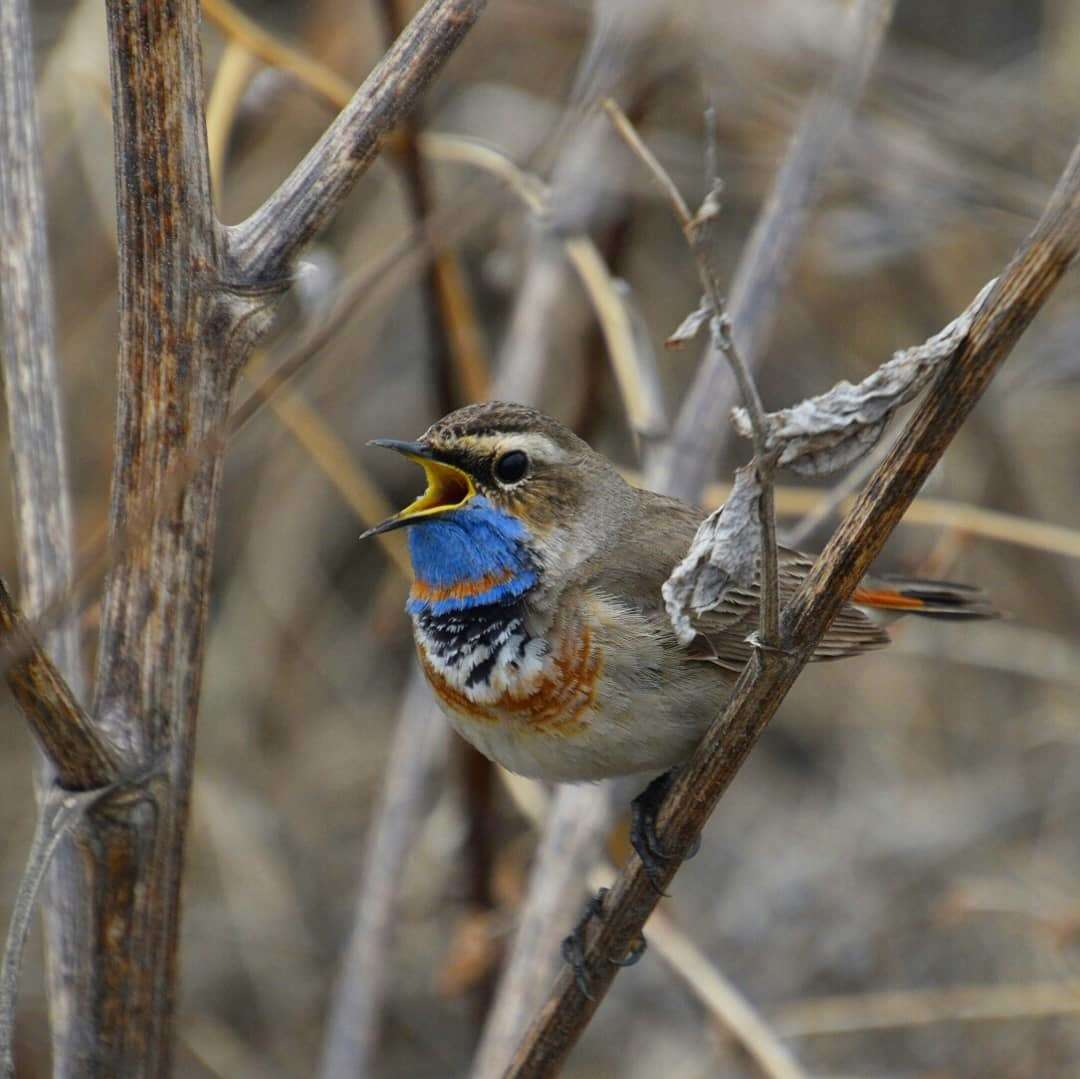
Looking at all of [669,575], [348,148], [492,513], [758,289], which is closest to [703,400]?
[758,289]

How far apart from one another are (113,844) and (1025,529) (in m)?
2.45

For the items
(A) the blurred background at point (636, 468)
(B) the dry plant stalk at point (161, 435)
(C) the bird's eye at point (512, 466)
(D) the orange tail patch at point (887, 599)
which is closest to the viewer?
(B) the dry plant stalk at point (161, 435)

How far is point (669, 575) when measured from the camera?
317 centimetres

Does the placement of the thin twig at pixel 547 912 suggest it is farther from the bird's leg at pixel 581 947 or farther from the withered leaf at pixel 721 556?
the withered leaf at pixel 721 556

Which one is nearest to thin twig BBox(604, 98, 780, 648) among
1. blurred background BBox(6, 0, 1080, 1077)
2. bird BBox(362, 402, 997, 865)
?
bird BBox(362, 402, 997, 865)

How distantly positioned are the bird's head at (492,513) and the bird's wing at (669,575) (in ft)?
0.32

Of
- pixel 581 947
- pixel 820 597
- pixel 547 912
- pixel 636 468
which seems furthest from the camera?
pixel 636 468

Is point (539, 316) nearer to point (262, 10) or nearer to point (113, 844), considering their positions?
point (113, 844)

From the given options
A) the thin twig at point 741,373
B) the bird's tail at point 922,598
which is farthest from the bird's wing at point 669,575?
the thin twig at point 741,373

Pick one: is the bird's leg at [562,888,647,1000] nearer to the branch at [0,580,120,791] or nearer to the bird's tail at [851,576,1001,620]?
the branch at [0,580,120,791]

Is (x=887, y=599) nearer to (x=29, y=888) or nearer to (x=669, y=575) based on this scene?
(x=669, y=575)

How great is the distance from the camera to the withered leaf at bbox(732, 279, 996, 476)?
1919 mm

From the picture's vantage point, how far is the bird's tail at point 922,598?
3660 mm

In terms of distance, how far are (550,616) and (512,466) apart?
0.33 meters
